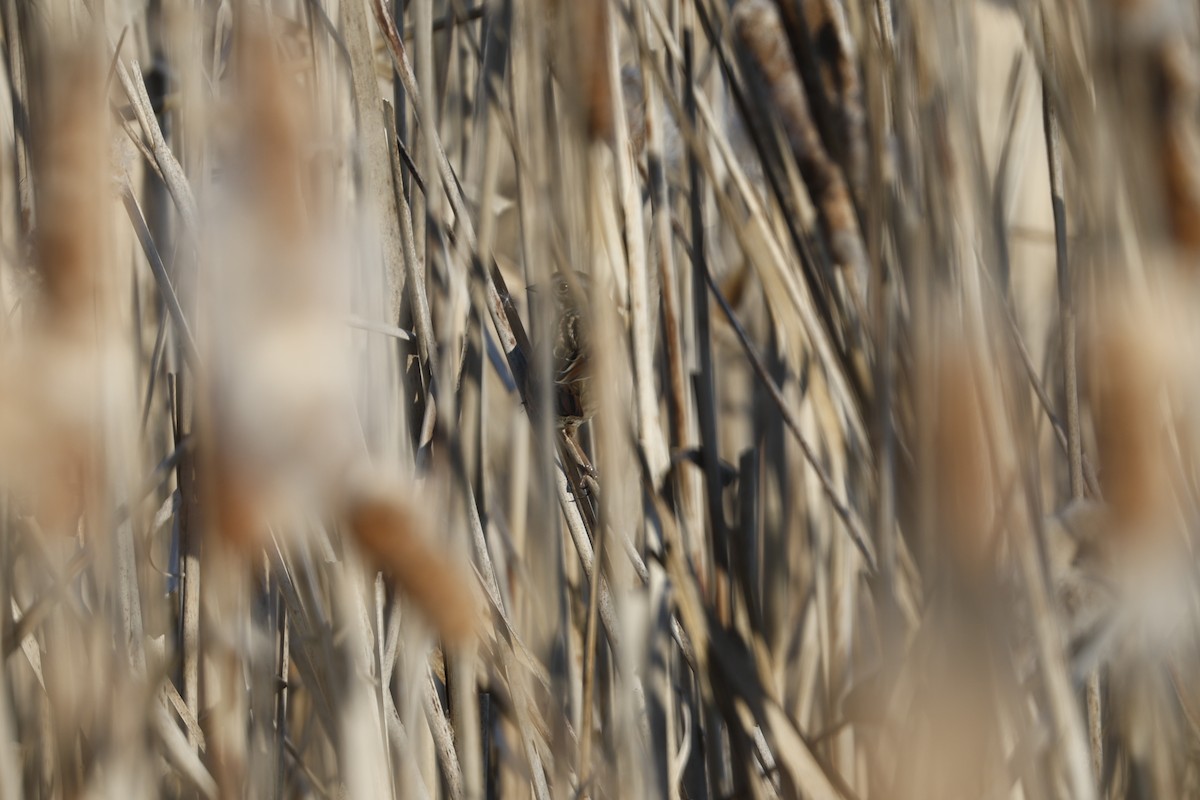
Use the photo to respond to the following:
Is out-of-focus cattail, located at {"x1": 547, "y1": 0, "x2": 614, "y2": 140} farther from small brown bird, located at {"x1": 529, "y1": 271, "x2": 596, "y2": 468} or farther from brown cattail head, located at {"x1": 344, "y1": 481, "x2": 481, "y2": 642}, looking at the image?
small brown bird, located at {"x1": 529, "y1": 271, "x2": 596, "y2": 468}

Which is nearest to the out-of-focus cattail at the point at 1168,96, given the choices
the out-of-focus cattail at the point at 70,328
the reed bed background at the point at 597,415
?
the reed bed background at the point at 597,415

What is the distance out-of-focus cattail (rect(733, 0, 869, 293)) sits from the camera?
0.50 metres

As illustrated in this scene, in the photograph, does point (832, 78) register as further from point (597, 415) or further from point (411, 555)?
point (411, 555)

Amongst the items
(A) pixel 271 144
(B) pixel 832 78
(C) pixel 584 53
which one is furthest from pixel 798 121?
(A) pixel 271 144

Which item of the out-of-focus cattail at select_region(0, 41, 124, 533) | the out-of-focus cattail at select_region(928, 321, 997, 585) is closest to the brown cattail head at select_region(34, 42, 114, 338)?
the out-of-focus cattail at select_region(0, 41, 124, 533)

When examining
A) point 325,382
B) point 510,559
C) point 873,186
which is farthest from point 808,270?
point 325,382

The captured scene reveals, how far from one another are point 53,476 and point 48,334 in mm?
58

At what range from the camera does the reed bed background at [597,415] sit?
30 centimetres

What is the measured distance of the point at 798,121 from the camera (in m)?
0.53

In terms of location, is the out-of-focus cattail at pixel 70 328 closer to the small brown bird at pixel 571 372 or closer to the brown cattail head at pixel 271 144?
the brown cattail head at pixel 271 144

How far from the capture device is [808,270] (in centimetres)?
63

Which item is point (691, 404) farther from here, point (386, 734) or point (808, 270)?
point (386, 734)

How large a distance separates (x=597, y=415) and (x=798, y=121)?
0.76 ft

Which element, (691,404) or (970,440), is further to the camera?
(691,404)
